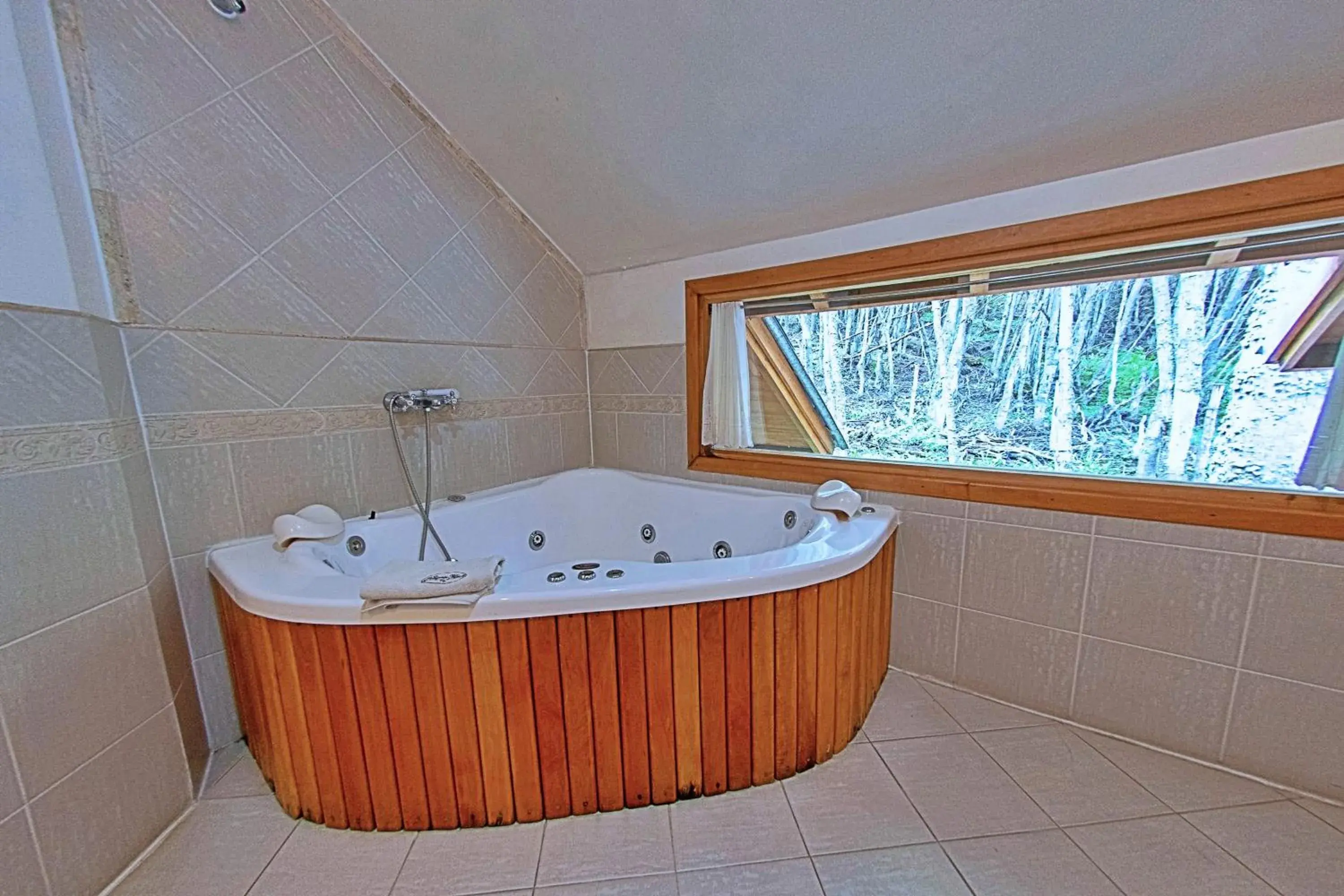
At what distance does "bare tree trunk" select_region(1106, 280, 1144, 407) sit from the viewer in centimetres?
149

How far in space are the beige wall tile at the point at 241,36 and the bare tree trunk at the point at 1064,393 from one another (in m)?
2.56

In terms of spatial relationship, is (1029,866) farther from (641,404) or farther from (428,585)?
(641,404)

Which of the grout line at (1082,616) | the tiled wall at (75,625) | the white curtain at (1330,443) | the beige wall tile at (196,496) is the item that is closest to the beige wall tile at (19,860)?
the tiled wall at (75,625)

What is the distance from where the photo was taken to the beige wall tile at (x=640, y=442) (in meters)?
2.47

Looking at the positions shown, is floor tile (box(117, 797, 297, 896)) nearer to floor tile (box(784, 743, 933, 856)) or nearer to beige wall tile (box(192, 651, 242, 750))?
beige wall tile (box(192, 651, 242, 750))

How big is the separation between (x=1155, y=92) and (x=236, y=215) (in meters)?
2.42

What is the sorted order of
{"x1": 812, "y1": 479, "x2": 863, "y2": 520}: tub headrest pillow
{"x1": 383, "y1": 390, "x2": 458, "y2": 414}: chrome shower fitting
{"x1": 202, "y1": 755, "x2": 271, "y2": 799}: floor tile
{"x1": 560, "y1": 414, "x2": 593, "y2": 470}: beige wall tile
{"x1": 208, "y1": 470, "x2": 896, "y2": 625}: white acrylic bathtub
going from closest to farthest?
{"x1": 208, "y1": 470, "x2": 896, "y2": 625}: white acrylic bathtub
{"x1": 202, "y1": 755, "x2": 271, "y2": 799}: floor tile
{"x1": 812, "y1": 479, "x2": 863, "y2": 520}: tub headrest pillow
{"x1": 383, "y1": 390, "x2": 458, "y2": 414}: chrome shower fitting
{"x1": 560, "y1": 414, "x2": 593, "y2": 470}: beige wall tile

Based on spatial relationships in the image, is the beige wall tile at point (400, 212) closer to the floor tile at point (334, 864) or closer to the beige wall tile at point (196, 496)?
the beige wall tile at point (196, 496)

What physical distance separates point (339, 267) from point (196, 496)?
0.83m

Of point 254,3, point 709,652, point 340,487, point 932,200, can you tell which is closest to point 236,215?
point 254,3

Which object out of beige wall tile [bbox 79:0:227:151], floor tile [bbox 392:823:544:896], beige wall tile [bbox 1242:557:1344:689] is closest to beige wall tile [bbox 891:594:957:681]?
beige wall tile [bbox 1242:557:1344:689]

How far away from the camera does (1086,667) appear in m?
1.54

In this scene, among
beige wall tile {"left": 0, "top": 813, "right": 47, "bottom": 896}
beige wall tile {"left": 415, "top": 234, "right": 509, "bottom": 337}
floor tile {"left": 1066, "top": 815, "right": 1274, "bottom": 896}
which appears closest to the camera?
beige wall tile {"left": 0, "top": 813, "right": 47, "bottom": 896}

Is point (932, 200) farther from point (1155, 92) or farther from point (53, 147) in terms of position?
point (53, 147)
